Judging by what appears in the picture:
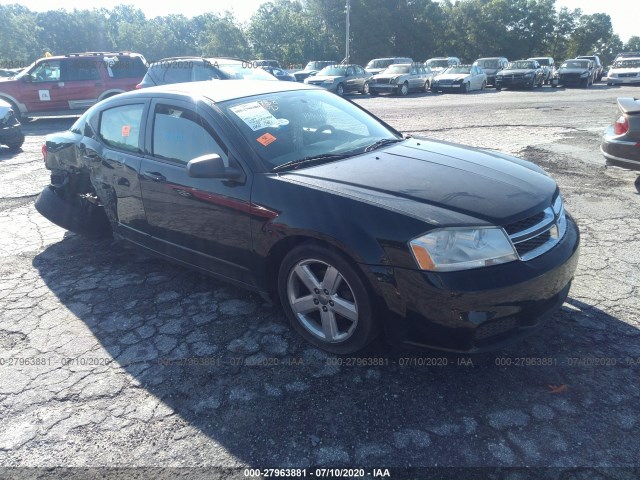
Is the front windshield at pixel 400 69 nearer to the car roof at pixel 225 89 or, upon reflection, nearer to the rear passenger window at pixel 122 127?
the car roof at pixel 225 89

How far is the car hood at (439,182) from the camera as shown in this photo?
2607 millimetres

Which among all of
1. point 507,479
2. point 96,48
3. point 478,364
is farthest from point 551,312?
point 96,48

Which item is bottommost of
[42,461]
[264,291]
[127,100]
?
[42,461]

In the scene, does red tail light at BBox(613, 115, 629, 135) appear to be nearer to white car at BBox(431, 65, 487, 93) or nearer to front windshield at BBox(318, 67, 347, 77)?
front windshield at BBox(318, 67, 347, 77)

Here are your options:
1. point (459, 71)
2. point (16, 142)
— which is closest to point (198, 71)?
point (16, 142)

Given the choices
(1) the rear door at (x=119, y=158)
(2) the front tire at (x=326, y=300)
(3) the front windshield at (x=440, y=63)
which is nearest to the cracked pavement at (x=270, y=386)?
(2) the front tire at (x=326, y=300)

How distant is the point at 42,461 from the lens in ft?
7.55

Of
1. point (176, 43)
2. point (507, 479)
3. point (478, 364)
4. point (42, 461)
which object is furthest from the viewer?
point (176, 43)

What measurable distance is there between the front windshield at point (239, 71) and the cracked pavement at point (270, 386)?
9079 mm

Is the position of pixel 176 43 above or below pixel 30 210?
above

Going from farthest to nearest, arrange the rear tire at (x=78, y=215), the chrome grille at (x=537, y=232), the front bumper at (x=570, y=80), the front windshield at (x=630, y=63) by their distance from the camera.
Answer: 1. the front windshield at (x=630, y=63)
2. the front bumper at (x=570, y=80)
3. the rear tire at (x=78, y=215)
4. the chrome grille at (x=537, y=232)

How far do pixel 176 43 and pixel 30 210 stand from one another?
62069 millimetres

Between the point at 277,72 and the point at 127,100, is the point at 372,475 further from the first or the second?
the point at 277,72

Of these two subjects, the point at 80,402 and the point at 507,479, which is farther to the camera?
the point at 80,402
